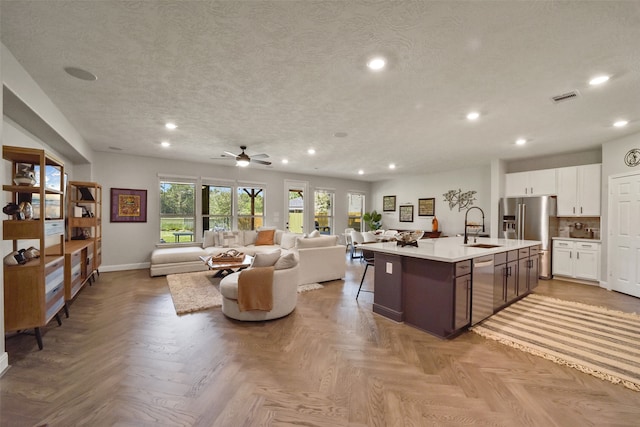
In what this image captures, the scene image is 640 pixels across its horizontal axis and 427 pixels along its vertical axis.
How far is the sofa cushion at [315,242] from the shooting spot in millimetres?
4844

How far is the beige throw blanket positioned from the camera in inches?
122

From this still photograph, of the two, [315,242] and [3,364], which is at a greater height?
[315,242]

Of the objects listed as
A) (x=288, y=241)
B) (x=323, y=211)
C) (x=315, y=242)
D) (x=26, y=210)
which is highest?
(x=323, y=211)

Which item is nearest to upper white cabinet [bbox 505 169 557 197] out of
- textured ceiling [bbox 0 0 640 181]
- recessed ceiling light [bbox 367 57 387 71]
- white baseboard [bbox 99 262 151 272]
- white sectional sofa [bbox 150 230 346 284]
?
textured ceiling [bbox 0 0 640 181]

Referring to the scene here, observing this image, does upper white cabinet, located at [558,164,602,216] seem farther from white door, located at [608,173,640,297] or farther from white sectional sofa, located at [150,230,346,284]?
white sectional sofa, located at [150,230,346,284]

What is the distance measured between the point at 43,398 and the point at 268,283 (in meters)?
1.93

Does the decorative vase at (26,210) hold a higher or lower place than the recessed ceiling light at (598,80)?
lower

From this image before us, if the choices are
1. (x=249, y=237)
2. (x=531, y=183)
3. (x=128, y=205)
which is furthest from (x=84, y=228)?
(x=531, y=183)

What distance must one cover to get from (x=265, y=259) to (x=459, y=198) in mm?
6245

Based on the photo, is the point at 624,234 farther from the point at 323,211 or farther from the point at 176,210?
the point at 176,210

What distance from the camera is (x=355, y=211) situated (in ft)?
33.1

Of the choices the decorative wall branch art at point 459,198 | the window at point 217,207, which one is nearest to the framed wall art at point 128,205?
the window at point 217,207

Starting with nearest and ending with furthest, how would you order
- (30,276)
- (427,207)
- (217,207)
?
(30,276)
(217,207)
(427,207)

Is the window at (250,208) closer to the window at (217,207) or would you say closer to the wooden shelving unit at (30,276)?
the window at (217,207)
